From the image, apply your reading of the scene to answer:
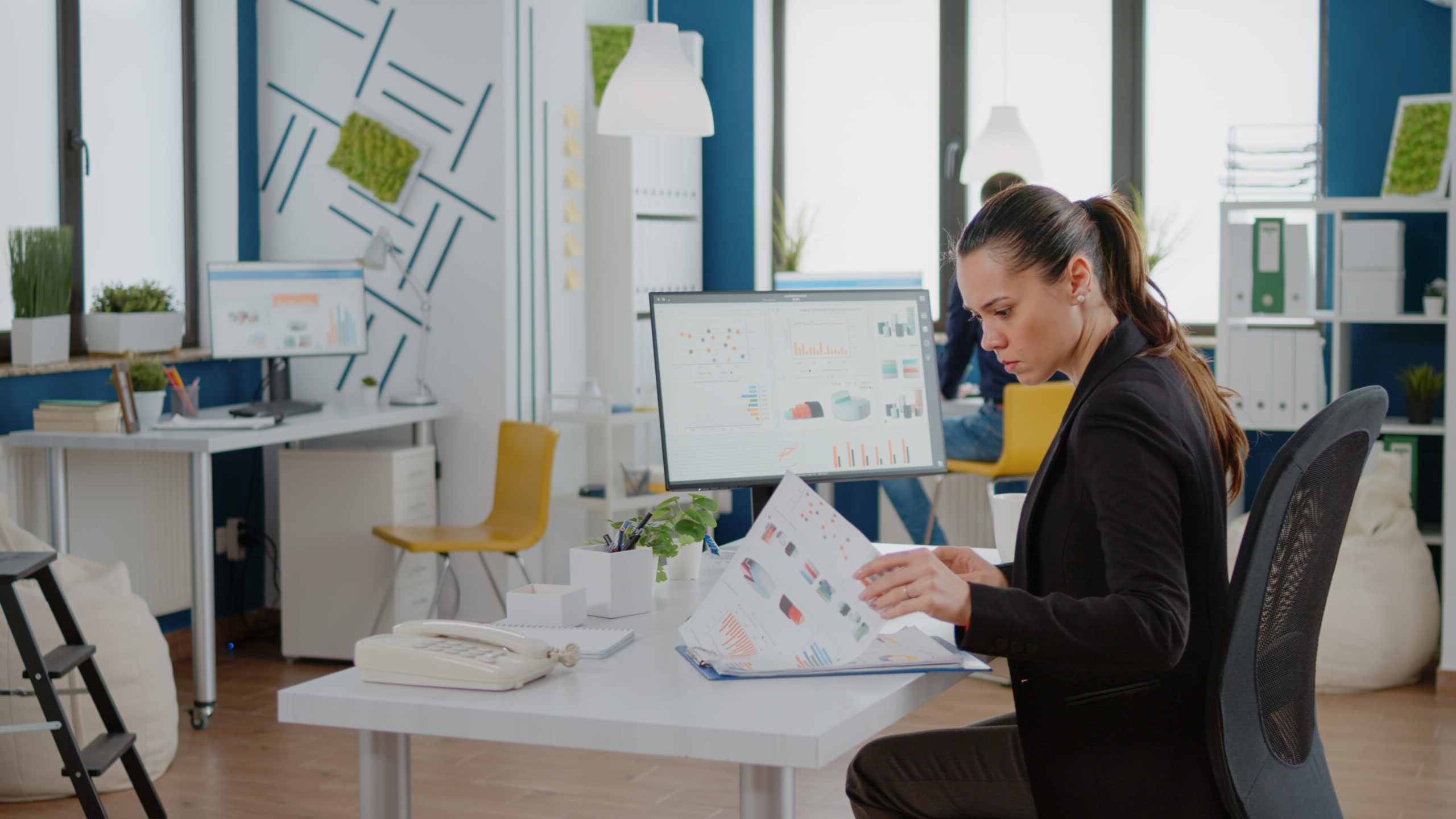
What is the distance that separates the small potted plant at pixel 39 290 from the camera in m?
4.00

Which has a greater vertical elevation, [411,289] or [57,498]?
[411,289]

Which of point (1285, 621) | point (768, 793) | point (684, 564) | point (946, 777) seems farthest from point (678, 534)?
point (1285, 621)

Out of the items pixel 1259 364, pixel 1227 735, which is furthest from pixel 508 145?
pixel 1227 735

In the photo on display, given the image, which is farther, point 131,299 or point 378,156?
point 378,156

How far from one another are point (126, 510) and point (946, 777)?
3.31m

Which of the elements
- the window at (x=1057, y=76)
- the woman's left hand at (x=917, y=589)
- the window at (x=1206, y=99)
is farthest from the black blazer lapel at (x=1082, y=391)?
the window at (x=1057, y=76)

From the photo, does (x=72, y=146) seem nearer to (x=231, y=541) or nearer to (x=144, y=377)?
(x=144, y=377)

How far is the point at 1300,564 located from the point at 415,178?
3.79 m

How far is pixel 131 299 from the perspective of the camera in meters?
4.39

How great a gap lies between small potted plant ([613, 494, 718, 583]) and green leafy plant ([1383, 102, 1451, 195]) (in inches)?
129

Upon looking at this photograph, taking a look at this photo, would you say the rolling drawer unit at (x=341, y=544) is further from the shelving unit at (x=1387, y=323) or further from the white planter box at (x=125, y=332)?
the shelving unit at (x=1387, y=323)

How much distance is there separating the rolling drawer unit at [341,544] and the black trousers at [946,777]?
9.47ft

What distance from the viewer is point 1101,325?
66.2 inches

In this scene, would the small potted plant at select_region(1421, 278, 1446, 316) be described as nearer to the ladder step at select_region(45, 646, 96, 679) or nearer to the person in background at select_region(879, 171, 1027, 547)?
the person in background at select_region(879, 171, 1027, 547)
